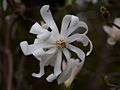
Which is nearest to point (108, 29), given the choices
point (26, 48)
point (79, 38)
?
point (79, 38)

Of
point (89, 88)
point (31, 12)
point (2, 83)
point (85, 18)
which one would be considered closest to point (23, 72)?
point (2, 83)

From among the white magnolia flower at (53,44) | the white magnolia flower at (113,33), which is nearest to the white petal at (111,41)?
the white magnolia flower at (113,33)

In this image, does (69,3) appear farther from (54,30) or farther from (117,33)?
(54,30)

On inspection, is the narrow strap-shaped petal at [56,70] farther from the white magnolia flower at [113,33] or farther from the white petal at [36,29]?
the white magnolia flower at [113,33]

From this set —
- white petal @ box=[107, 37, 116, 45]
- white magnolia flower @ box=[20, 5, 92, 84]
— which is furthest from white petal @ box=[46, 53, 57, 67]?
white petal @ box=[107, 37, 116, 45]

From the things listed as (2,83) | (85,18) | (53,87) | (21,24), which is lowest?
(53,87)

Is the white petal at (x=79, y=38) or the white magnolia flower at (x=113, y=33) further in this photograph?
the white magnolia flower at (x=113, y=33)

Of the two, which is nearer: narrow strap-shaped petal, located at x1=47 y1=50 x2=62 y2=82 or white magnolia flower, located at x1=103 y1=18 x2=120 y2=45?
narrow strap-shaped petal, located at x1=47 y1=50 x2=62 y2=82

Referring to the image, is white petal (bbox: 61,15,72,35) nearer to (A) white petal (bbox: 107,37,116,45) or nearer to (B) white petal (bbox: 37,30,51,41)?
(B) white petal (bbox: 37,30,51,41)
